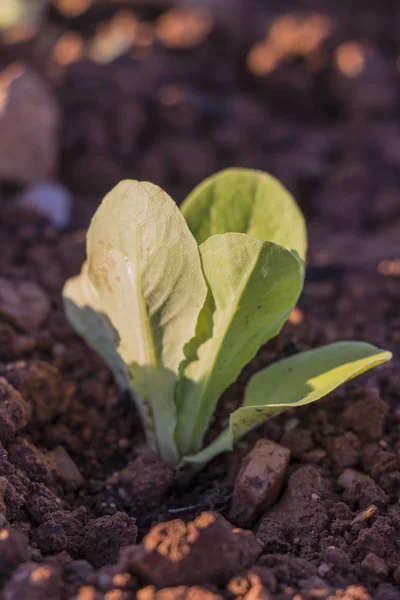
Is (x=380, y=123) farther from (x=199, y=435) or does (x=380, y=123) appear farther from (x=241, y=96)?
(x=199, y=435)

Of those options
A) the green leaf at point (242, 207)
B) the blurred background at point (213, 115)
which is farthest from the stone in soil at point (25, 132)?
the green leaf at point (242, 207)

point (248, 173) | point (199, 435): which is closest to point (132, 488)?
point (199, 435)

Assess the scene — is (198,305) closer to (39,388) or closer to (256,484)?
(256,484)

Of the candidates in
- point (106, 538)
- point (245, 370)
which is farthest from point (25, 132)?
point (106, 538)

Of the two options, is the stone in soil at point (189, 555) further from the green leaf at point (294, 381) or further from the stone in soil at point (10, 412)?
the stone in soil at point (10, 412)

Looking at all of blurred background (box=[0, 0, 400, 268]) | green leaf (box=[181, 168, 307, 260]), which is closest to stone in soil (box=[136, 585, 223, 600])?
green leaf (box=[181, 168, 307, 260])
